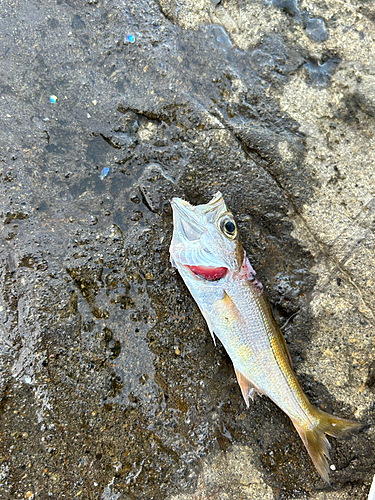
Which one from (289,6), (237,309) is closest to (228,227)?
(237,309)

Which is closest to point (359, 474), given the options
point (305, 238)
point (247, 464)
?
point (247, 464)

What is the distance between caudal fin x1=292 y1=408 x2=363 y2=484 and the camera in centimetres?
270

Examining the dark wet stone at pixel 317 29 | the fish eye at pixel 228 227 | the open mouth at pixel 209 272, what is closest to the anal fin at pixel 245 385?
the open mouth at pixel 209 272

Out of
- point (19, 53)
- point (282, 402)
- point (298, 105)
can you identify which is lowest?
point (282, 402)

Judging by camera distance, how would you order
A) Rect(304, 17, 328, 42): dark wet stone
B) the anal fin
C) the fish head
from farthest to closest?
Rect(304, 17, 328, 42): dark wet stone → the anal fin → the fish head

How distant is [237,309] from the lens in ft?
8.83

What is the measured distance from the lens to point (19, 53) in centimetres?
280

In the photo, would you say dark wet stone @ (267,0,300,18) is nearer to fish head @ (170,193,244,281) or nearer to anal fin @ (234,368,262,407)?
fish head @ (170,193,244,281)

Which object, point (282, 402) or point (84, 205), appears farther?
point (84, 205)

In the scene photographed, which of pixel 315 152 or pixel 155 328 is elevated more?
pixel 315 152

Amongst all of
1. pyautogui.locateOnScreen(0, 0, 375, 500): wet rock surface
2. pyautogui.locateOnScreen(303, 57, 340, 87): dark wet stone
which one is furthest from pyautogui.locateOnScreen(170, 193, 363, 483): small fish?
pyautogui.locateOnScreen(303, 57, 340, 87): dark wet stone

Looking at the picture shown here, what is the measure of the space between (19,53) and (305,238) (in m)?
3.17

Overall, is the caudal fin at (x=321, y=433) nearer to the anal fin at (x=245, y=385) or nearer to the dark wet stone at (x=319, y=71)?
the anal fin at (x=245, y=385)

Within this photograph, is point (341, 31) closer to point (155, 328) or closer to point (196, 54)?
point (196, 54)
